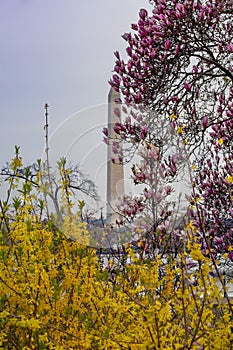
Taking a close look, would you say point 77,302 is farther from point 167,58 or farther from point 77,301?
point 167,58

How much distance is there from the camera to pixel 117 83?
140 inches

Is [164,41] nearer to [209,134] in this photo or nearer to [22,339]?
[209,134]

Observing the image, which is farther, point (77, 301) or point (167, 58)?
point (167, 58)

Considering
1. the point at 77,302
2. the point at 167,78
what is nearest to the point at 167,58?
the point at 167,78

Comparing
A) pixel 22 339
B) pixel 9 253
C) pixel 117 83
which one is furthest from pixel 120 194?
pixel 22 339

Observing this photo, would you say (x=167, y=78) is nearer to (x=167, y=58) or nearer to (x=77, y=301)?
(x=167, y=58)

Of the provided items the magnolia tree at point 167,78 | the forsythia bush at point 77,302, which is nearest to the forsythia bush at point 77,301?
the forsythia bush at point 77,302

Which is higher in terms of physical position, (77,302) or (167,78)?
(167,78)

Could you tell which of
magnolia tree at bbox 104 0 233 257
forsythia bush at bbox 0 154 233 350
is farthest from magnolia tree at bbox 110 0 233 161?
forsythia bush at bbox 0 154 233 350

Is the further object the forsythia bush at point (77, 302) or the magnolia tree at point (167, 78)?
the magnolia tree at point (167, 78)

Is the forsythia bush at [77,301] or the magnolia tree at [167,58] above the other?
the magnolia tree at [167,58]

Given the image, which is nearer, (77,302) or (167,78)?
(77,302)

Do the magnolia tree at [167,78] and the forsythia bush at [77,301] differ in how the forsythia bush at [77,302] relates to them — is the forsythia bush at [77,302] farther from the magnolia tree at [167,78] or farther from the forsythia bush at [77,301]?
the magnolia tree at [167,78]

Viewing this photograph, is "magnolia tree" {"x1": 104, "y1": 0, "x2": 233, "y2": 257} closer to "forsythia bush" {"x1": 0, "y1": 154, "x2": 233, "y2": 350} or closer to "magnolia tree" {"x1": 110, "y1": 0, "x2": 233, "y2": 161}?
"magnolia tree" {"x1": 110, "y1": 0, "x2": 233, "y2": 161}
